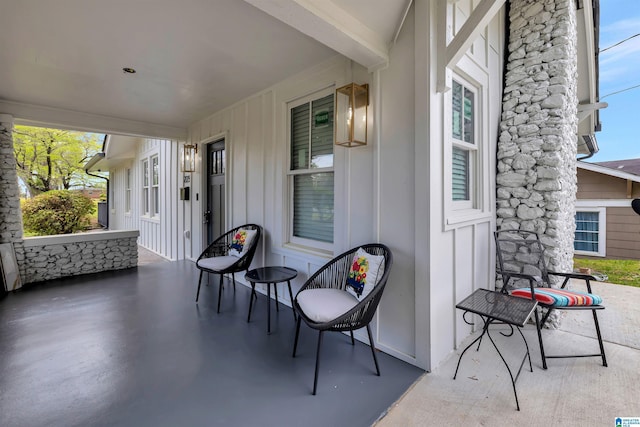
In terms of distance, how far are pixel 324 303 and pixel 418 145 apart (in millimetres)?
1353

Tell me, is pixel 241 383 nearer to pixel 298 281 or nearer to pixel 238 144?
pixel 298 281

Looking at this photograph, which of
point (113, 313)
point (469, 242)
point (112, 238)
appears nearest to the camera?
point (469, 242)

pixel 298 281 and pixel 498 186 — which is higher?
pixel 498 186

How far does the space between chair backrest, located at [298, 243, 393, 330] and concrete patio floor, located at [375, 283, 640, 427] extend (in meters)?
0.54

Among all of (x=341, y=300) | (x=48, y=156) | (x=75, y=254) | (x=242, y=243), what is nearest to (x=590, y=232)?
(x=341, y=300)

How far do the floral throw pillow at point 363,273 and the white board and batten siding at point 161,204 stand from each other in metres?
4.61

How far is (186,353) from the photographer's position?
7.54ft

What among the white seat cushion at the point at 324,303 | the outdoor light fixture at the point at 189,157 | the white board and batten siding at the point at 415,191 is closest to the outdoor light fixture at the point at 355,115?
the white board and batten siding at the point at 415,191

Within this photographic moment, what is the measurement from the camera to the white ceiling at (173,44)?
1.98m

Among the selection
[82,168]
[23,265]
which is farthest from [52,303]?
[82,168]

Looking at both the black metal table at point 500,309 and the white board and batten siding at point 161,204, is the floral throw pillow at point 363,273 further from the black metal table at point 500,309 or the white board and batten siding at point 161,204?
the white board and batten siding at point 161,204

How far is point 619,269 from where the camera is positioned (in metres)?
5.10

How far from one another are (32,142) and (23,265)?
6726mm

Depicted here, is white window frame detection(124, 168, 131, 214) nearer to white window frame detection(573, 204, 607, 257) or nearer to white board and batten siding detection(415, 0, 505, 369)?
white board and batten siding detection(415, 0, 505, 369)
